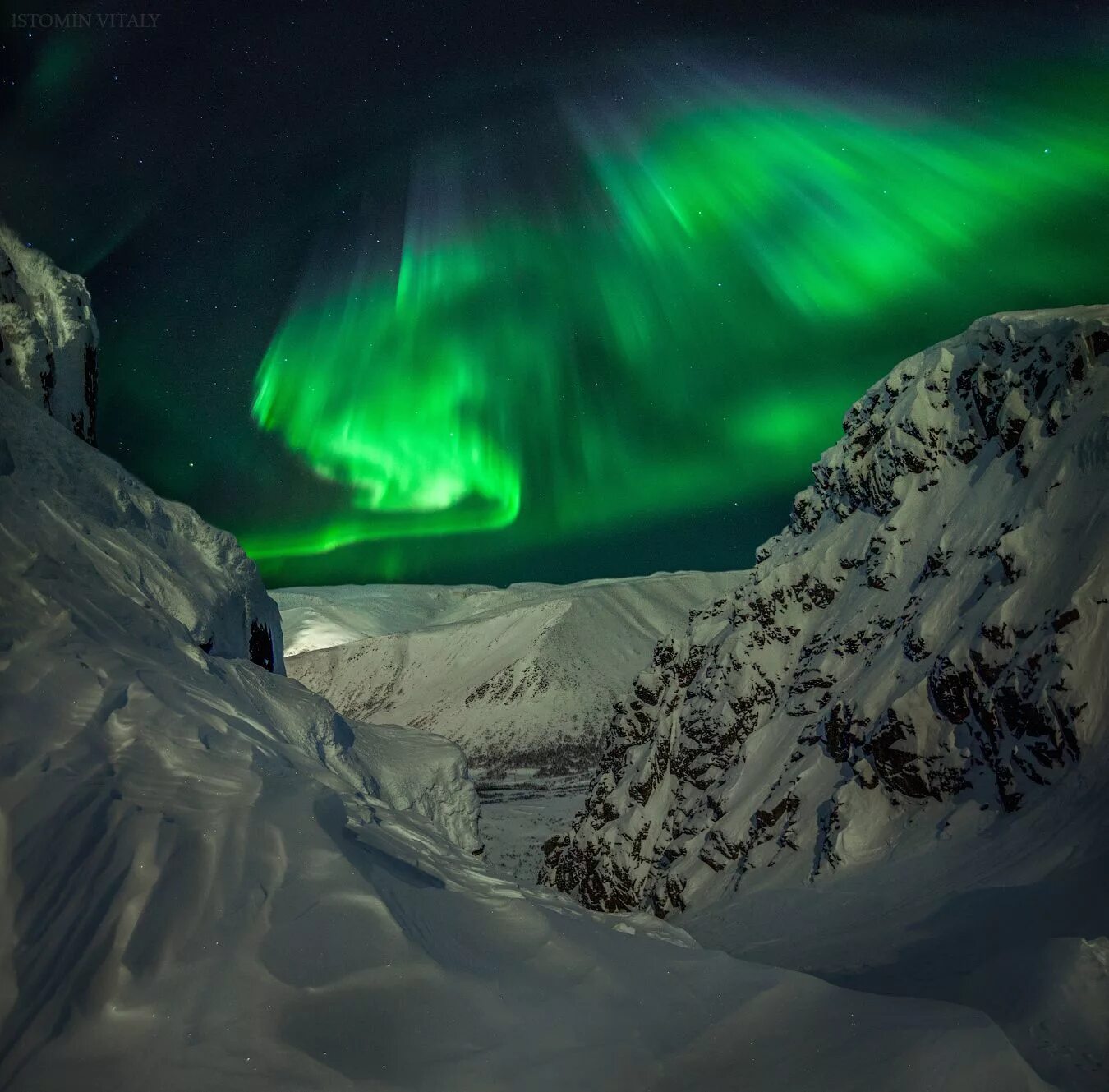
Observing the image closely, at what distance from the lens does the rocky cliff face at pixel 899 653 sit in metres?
21.2

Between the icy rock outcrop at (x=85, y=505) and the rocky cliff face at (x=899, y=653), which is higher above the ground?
the icy rock outcrop at (x=85, y=505)

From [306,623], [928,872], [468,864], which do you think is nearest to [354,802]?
[468,864]

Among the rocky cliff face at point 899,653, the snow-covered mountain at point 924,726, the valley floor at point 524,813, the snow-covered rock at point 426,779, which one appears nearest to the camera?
the snow-covered mountain at point 924,726

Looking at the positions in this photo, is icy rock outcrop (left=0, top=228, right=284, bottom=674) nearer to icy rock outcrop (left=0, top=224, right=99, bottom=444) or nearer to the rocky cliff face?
icy rock outcrop (left=0, top=224, right=99, bottom=444)

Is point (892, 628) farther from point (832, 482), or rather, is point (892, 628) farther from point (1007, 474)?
point (832, 482)

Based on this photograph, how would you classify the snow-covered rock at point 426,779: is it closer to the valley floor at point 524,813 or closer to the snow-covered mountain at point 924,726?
the snow-covered mountain at point 924,726

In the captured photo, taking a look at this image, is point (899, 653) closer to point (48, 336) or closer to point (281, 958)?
point (281, 958)

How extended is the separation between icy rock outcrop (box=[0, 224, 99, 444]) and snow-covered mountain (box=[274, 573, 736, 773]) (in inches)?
3886

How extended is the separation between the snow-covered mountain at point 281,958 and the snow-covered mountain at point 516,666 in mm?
106813

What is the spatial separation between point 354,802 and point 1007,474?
91.4 ft

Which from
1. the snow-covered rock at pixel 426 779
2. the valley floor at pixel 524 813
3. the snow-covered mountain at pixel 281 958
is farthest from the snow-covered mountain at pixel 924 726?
the valley floor at pixel 524 813

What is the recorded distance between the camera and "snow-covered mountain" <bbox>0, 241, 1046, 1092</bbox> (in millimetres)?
4934

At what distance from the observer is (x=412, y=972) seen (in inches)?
229

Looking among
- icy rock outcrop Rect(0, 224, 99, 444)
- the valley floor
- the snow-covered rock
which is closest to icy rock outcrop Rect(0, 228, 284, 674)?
icy rock outcrop Rect(0, 224, 99, 444)
